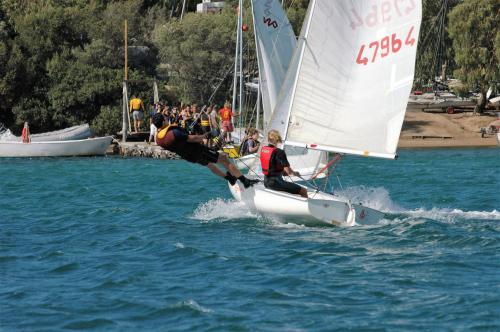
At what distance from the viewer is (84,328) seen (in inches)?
463

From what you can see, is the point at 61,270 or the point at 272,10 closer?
the point at 61,270

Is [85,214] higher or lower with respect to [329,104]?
lower

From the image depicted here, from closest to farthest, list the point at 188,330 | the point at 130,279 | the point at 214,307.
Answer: the point at 188,330 < the point at 214,307 < the point at 130,279

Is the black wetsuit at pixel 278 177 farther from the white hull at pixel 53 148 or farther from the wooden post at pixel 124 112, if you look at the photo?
the wooden post at pixel 124 112

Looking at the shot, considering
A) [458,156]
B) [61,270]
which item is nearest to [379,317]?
[61,270]

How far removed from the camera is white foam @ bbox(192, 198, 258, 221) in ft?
64.2

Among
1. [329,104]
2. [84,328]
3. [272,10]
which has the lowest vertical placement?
[84,328]

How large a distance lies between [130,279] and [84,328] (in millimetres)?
2397

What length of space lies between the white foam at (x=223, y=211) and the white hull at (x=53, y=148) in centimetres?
2176

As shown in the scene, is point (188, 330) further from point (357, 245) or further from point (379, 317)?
point (357, 245)

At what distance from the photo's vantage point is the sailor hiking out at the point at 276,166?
58.4 feet

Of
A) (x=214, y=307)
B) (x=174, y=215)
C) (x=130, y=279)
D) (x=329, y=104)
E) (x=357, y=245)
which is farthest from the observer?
(x=174, y=215)

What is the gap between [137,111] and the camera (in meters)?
43.8

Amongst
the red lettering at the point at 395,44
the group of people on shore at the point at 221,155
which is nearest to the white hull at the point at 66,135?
the group of people on shore at the point at 221,155
